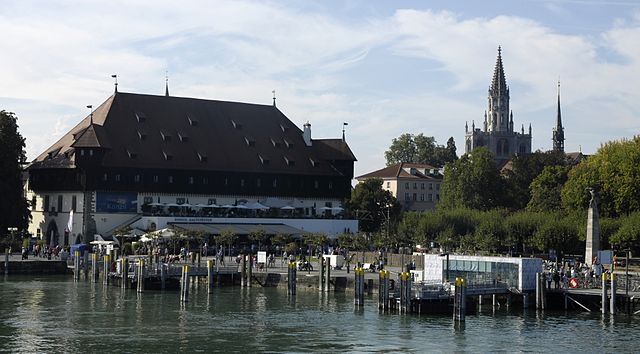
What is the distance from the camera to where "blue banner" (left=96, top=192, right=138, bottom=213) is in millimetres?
96312

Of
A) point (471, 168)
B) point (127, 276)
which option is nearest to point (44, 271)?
point (127, 276)

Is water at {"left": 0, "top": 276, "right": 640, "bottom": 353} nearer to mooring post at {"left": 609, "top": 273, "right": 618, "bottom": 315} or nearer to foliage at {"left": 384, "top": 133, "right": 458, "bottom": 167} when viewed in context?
mooring post at {"left": 609, "top": 273, "right": 618, "bottom": 315}

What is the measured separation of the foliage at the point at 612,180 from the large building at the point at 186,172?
21.7 meters

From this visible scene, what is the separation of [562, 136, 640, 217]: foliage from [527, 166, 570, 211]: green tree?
40.2 feet

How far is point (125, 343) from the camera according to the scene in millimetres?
45469

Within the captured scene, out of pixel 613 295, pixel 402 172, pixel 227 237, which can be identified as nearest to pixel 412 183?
pixel 402 172

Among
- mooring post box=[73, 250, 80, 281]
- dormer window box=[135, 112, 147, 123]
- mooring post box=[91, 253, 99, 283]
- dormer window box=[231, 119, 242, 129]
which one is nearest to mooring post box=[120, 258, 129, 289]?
mooring post box=[91, 253, 99, 283]

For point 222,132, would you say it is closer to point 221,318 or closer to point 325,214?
point 325,214

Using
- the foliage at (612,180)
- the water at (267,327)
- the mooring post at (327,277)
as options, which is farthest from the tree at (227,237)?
the foliage at (612,180)

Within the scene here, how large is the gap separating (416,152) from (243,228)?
8610 cm

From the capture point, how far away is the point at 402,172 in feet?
540

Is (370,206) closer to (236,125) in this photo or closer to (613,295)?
(236,125)

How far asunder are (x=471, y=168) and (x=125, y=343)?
9294 centimetres

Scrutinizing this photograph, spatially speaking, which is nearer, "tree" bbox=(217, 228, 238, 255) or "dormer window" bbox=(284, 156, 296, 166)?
"tree" bbox=(217, 228, 238, 255)
